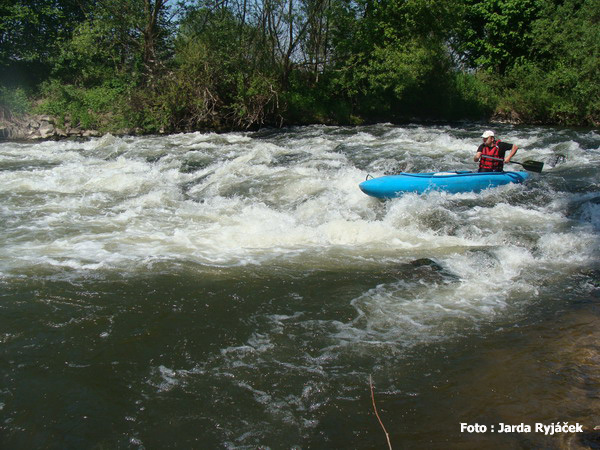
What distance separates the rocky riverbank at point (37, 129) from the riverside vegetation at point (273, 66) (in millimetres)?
109

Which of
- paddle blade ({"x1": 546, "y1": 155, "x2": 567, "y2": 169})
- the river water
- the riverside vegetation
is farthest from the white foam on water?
the riverside vegetation

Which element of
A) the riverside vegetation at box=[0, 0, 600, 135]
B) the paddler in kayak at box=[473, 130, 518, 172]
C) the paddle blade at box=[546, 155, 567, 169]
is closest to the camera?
the paddler in kayak at box=[473, 130, 518, 172]

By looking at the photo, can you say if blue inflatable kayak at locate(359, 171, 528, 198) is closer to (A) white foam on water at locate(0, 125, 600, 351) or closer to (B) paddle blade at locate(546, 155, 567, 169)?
(A) white foam on water at locate(0, 125, 600, 351)

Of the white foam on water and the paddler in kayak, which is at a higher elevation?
the paddler in kayak

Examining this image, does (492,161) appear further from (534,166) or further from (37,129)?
(37,129)

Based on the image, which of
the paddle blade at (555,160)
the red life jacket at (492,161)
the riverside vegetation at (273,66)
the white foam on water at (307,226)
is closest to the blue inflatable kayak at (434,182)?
the white foam on water at (307,226)

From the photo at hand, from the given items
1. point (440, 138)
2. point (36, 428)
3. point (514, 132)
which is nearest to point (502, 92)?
point (514, 132)

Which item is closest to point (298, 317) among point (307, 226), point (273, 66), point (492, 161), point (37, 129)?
point (307, 226)

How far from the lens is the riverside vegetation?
15.8m

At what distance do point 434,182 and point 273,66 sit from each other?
11.2 meters

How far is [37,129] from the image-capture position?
1617 centimetres

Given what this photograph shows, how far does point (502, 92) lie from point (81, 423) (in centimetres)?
1999

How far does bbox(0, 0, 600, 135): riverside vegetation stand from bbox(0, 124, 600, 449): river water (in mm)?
8623

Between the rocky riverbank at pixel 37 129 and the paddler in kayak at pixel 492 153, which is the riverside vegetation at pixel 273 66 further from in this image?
the paddler in kayak at pixel 492 153
